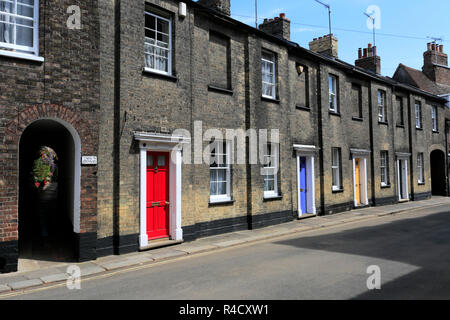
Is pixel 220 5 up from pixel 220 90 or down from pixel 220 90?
up

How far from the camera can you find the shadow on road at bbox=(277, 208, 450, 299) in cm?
564

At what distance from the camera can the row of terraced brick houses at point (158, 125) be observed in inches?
317

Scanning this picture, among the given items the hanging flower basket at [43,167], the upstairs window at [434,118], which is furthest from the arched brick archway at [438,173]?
the hanging flower basket at [43,167]

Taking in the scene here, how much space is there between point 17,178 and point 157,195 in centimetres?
368

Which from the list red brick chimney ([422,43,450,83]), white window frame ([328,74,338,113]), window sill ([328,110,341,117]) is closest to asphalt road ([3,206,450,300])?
window sill ([328,110,341,117])

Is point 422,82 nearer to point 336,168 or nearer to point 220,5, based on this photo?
point 336,168

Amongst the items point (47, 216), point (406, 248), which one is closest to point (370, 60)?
point (406, 248)

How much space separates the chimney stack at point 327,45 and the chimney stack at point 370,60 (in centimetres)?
525

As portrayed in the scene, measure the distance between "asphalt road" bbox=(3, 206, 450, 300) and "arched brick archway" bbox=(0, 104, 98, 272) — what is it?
1559 mm

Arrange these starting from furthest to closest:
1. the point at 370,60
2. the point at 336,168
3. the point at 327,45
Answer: the point at 370,60 < the point at 327,45 < the point at 336,168

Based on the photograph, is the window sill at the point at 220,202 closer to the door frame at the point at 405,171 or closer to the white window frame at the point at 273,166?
the white window frame at the point at 273,166

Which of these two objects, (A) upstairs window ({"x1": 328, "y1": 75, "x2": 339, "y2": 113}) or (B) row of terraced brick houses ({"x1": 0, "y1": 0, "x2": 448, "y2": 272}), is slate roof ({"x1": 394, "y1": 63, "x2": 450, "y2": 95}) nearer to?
(B) row of terraced brick houses ({"x1": 0, "y1": 0, "x2": 448, "y2": 272})

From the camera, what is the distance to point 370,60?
23.2 m
